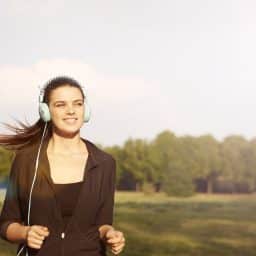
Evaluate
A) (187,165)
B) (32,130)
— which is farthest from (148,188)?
(32,130)

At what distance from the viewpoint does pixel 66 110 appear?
7.72ft

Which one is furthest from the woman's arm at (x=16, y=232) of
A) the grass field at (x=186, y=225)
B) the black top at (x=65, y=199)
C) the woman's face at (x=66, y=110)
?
the grass field at (x=186, y=225)

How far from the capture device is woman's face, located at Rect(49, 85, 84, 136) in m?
2.35

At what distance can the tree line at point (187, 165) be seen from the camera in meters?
35.5

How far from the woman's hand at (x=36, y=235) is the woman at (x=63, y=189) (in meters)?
0.01

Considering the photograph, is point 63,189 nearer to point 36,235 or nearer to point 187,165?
point 36,235

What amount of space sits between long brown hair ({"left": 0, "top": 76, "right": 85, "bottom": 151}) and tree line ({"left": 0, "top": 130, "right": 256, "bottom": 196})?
30748mm

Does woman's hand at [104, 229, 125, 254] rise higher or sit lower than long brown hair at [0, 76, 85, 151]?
lower

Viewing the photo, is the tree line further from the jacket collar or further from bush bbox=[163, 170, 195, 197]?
the jacket collar

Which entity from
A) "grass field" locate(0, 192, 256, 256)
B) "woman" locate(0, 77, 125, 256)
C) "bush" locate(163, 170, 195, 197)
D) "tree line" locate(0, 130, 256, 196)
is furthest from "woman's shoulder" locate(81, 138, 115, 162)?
"bush" locate(163, 170, 195, 197)

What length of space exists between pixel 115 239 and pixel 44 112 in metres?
0.59

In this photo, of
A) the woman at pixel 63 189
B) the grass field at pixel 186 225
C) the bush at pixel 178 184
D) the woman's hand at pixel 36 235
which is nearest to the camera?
the woman's hand at pixel 36 235

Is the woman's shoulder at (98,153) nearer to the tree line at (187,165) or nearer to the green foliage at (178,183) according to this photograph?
the tree line at (187,165)

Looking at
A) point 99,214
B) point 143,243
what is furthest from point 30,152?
point 143,243
